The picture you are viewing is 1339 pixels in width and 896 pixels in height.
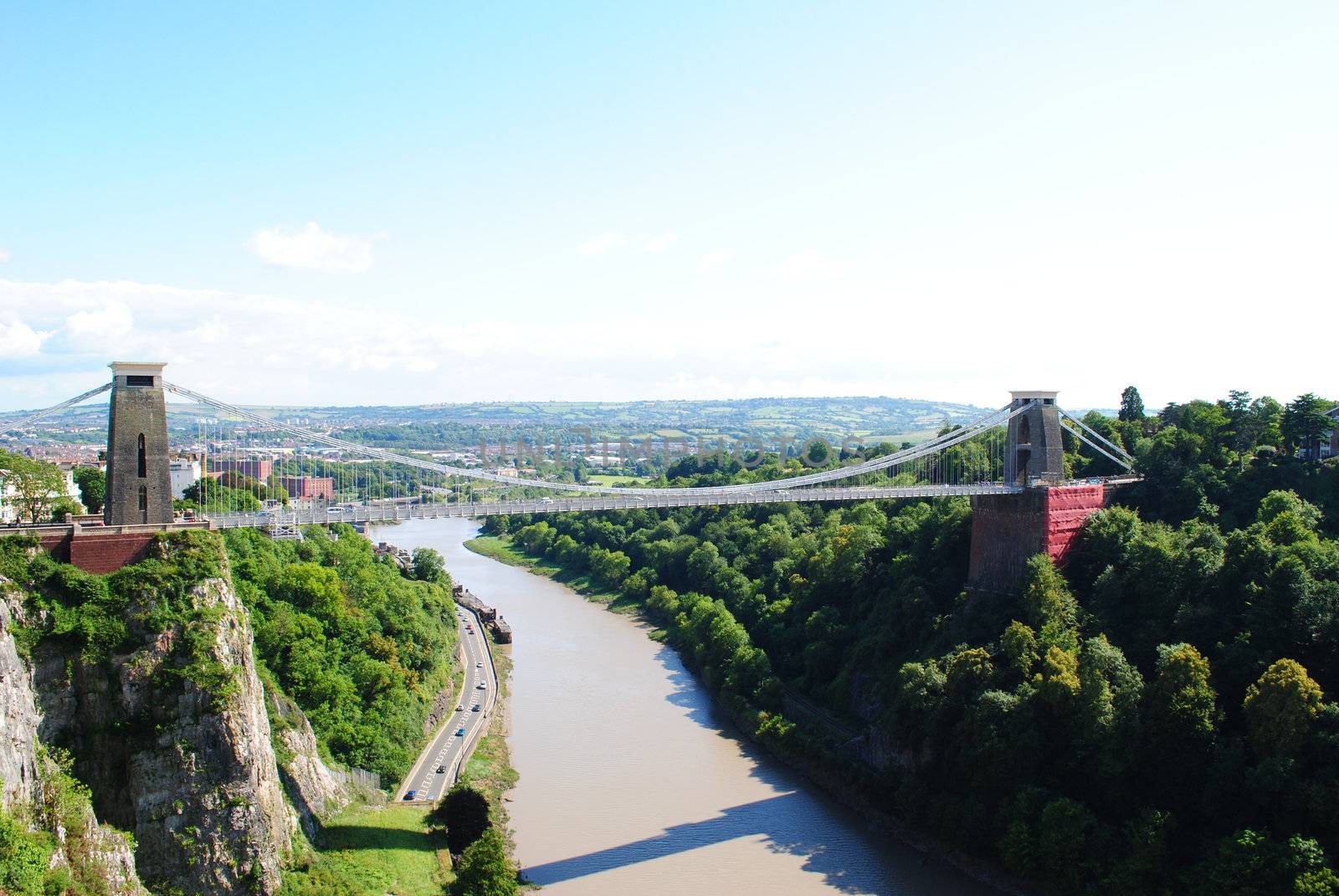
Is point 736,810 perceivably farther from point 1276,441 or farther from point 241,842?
point 1276,441

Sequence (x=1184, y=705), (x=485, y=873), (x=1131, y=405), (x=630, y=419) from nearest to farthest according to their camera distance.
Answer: (x=485, y=873) → (x=1184, y=705) → (x=1131, y=405) → (x=630, y=419)

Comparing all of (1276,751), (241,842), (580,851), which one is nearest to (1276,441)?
(1276,751)

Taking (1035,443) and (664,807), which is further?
(1035,443)

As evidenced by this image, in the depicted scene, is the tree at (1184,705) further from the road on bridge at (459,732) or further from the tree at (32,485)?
the tree at (32,485)

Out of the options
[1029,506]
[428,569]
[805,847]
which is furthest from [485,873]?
[428,569]

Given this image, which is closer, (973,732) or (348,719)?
(973,732)

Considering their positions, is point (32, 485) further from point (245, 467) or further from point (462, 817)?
point (245, 467)
